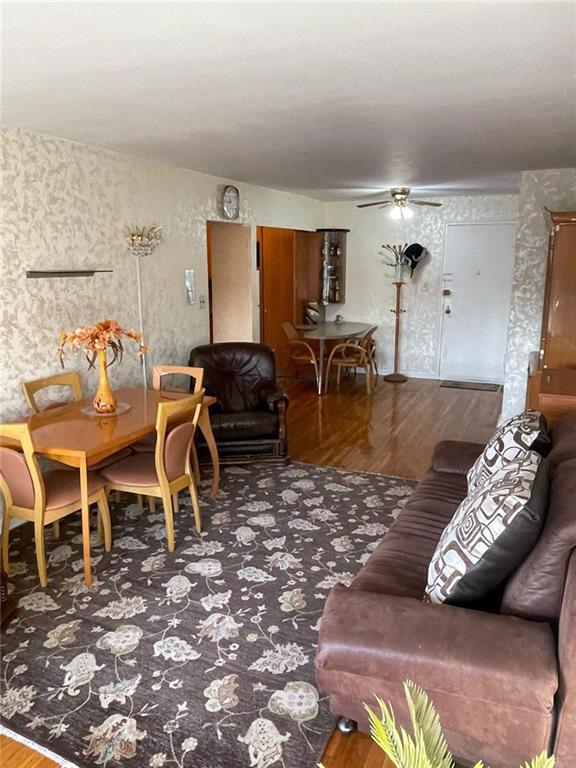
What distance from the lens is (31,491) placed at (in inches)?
112

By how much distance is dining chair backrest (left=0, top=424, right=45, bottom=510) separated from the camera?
2732mm

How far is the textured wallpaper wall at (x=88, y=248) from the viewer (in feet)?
11.0

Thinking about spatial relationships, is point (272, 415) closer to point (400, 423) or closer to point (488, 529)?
point (400, 423)

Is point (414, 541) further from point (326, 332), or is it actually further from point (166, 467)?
point (326, 332)

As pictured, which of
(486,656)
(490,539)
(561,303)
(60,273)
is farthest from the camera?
(561,303)

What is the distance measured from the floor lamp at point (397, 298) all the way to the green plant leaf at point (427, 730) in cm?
695

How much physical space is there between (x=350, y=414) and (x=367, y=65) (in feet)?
14.1

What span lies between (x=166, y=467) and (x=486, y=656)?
2022 millimetres

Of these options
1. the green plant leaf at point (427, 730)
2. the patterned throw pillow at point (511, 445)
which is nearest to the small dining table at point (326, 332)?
the patterned throw pillow at point (511, 445)

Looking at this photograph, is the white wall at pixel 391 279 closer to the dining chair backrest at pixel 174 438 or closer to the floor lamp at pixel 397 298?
the floor lamp at pixel 397 298

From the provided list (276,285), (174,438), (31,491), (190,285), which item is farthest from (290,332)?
(31,491)

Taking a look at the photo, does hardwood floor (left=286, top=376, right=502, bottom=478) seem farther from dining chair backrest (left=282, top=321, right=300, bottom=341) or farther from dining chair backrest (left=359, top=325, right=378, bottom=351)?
dining chair backrest (left=282, top=321, right=300, bottom=341)

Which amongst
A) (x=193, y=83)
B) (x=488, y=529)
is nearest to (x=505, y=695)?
(x=488, y=529)

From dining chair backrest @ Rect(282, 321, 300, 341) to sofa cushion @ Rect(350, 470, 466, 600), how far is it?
4.24 metres
